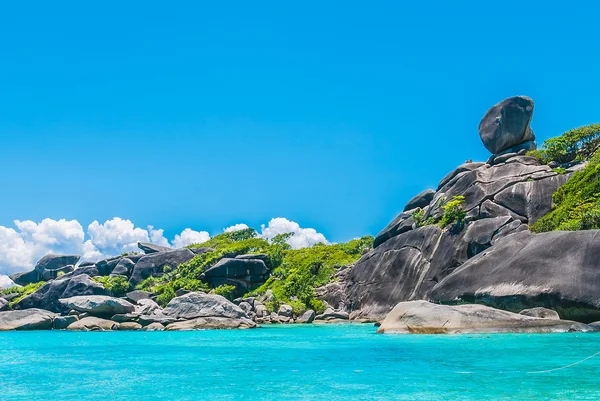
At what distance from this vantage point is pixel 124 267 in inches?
2709

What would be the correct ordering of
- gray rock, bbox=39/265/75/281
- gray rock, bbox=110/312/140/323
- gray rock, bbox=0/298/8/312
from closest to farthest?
gray rock, bbox=110/312/140/323 → gray rock, bbox=0/298/8/312 → gray rock, bbox=39/265/75/281

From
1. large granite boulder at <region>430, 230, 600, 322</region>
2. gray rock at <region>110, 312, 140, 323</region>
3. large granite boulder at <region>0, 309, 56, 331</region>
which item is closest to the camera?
large granite boulder at <region>430, 230, 600, 322</region>

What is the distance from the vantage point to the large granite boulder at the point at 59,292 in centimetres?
5512

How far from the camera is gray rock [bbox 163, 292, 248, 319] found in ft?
137

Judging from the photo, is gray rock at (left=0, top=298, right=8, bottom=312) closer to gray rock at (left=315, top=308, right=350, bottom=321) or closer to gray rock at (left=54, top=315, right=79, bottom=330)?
gray rock at (left=54, top=315, right=79, bottom=330)

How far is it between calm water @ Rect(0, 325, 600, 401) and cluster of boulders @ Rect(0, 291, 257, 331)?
15523mm

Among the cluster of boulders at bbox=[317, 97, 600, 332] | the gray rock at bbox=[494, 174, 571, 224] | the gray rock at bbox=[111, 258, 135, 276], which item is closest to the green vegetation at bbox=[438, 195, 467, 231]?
the cluster of boulders at bbox=[317, 97, 600, 332]

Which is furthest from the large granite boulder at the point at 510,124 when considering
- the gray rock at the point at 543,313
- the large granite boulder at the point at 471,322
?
the large granite boulder at the point at 471,322

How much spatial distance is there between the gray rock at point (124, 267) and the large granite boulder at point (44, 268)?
45.4ft

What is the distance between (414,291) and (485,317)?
592 inches

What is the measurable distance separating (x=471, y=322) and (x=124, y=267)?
52.8 meters

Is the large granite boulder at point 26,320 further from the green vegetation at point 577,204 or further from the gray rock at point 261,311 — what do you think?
the green vegetation at point 577,204

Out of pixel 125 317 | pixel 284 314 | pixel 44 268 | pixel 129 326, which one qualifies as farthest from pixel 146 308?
pixel 44 268

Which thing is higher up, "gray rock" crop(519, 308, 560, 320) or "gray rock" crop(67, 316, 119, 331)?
"gray rock" crop(519, 308, 560, 320)
